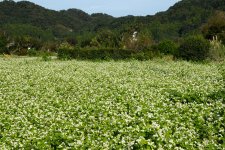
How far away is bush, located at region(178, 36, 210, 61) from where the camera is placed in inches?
1452

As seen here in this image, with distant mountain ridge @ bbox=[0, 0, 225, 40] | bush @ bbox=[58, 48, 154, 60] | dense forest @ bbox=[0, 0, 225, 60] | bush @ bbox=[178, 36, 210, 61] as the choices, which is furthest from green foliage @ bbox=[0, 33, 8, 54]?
distant mountain ridge @ bbox=[0, 0, 225, 40]

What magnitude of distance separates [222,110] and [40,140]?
5.66m

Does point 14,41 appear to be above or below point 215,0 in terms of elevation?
below

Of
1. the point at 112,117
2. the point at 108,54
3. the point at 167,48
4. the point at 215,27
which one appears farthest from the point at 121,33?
the point at 112,117

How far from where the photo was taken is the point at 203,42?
37.1 metres

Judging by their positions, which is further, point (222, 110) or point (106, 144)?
point (222, 110)

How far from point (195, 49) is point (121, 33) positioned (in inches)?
1668

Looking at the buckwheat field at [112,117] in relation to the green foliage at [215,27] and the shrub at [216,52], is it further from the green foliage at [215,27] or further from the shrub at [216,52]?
the green foliage at [215,27]

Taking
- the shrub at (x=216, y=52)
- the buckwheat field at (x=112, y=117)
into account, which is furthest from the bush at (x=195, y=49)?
the buckwheat field at (x=112, y=117)

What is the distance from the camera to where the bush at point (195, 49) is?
36875 millimetres

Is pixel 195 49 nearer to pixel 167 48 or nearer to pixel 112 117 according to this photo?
pixel 167 48

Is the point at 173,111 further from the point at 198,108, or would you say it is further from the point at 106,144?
the point at 106,144

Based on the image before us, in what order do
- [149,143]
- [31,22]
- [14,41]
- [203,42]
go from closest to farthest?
[149,143], [203,42], [14,41], [31,22]

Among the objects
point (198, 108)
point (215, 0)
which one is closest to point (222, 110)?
point (198, 108)
